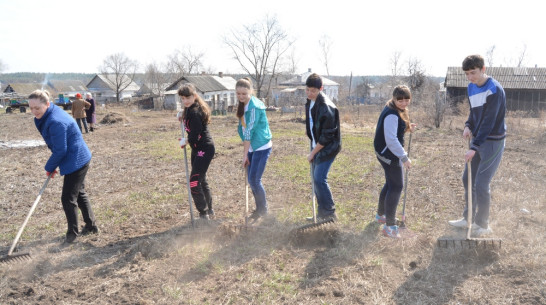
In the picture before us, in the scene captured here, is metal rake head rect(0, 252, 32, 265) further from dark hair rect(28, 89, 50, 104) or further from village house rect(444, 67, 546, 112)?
village house rect(444, 67, 546, 112)

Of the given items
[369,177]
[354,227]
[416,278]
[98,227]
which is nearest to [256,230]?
[354,227]

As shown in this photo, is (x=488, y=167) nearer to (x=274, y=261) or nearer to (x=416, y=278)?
(x=416, y=278)

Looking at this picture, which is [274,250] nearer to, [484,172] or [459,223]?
[459,223]

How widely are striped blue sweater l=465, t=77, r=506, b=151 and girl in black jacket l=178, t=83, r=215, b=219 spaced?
3112 millimetres

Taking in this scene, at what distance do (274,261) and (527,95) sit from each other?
2897 cm

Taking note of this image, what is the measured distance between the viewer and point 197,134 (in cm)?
457

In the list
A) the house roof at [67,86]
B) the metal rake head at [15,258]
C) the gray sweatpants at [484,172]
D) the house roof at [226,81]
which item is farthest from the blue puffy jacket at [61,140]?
the house roof at [67,86]

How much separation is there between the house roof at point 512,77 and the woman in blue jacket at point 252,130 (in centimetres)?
2482

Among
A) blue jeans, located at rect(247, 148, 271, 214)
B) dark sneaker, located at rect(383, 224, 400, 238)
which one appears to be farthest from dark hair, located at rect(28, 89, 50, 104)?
dark sneaker, located at rect(383, 224, 400, 238)

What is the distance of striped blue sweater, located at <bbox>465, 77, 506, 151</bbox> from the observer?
387 cm

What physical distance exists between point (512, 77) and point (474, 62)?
28.0m

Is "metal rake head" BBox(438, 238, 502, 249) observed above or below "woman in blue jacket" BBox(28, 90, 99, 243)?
below

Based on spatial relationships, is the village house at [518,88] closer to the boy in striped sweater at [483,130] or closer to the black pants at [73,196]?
the boy in striped sweater at [483,130]

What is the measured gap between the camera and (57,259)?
4086 mm
